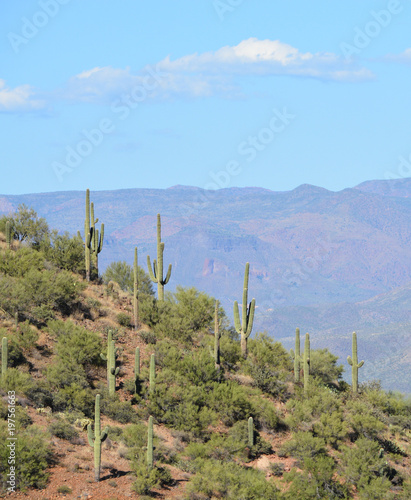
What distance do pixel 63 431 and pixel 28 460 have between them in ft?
9.34

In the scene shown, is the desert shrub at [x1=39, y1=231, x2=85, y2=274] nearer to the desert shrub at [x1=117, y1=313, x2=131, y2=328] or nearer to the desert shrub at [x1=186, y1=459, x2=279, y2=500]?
the desert shrub at [x1=117, y1=313, x2=131, y2=328]

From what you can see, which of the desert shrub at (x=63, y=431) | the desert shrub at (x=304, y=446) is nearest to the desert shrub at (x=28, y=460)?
the desert shrub at (x=63, y=431)

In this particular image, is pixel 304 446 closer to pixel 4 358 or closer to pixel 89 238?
pixel 4 358

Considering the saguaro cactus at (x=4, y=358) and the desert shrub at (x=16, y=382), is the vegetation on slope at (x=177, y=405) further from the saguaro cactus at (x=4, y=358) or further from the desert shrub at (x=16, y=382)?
the saguaro cactus at (x=4, y=358)

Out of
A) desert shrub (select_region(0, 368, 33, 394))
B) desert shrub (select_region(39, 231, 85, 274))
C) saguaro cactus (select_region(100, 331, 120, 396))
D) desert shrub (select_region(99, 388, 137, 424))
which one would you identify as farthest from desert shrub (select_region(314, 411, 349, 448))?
desert shrub (select_region(39, 231, 85, 274))

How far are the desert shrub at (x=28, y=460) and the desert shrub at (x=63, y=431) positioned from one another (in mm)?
1409

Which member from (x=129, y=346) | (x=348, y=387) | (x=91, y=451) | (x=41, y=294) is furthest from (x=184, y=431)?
(x=348, y=387)

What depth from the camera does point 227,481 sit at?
2245cm

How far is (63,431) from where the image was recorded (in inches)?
933

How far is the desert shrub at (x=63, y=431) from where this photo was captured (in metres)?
23.6

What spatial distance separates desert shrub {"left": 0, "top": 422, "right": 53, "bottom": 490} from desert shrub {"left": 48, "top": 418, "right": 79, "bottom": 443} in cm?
141

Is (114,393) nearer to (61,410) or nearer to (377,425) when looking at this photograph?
(61,410)

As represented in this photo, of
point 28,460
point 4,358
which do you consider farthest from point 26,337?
point 28,460

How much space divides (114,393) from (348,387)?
15.8 metres
